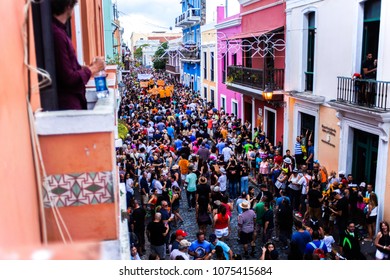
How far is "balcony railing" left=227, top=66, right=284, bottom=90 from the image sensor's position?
1659 centimetres

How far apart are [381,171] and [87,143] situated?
8.79 metres

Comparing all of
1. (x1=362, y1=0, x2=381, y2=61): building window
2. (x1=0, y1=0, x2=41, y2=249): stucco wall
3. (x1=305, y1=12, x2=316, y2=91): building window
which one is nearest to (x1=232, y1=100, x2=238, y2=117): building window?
(x1=305, y1=12, x2=316, y2=91): building window

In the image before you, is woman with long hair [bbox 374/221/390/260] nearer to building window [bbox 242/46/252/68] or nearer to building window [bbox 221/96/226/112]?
building window [bbox 242/46/252/68]

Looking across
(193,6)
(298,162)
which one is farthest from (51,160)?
(193,6)

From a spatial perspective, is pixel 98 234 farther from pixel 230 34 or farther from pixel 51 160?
pixel 230 34

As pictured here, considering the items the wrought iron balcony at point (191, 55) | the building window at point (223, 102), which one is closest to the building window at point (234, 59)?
the building window at point (223, 102)

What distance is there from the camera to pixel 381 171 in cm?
1030

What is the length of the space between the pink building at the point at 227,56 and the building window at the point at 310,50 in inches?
275

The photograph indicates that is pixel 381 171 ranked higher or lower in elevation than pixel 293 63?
lower

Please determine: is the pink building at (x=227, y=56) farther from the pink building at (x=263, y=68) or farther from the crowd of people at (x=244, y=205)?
the crowd of people at (x=244, y=205)

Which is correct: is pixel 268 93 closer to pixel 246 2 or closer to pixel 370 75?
pixel 370 75

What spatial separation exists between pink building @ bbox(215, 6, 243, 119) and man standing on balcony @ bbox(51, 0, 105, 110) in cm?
1823

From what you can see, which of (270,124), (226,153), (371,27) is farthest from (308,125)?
(371,27)

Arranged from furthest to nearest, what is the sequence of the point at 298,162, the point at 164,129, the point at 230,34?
the point at 230,34 → the point at 164,129 → the point at 298,162
